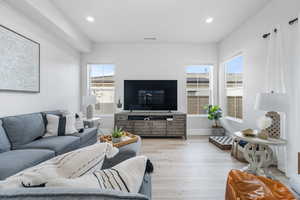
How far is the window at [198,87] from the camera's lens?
198 inches

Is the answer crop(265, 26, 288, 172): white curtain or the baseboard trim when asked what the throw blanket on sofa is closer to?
crop(265, 26, 288, 172): white curtain

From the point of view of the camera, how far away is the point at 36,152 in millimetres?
1931

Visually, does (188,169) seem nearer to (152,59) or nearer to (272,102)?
(272,102)

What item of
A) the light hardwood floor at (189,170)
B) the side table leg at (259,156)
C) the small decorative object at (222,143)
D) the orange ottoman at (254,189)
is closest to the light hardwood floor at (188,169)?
the light hardwood floor at (189,170)

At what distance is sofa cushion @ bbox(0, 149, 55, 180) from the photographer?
1.47m

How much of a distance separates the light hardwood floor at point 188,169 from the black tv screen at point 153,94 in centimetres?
117

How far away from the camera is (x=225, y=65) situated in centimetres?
466

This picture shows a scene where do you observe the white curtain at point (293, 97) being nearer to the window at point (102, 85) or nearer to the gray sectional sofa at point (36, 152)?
the gray sectional sofa at point (36, 152)

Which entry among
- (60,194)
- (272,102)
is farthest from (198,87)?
(60,194)

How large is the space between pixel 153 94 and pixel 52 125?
9.08ft

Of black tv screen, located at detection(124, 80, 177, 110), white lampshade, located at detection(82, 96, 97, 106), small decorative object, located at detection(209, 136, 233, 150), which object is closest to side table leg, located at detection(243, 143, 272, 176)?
small decorative object, located at detection(209, 136, 233, 150)

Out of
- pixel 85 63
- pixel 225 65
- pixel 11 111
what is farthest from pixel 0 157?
pixel 225 65

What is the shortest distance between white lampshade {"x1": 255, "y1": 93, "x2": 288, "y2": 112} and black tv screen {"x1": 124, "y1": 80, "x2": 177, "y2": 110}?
277 cm

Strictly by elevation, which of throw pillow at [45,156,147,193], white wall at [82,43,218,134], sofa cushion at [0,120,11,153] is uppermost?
white wall at [82,43,218,134]
